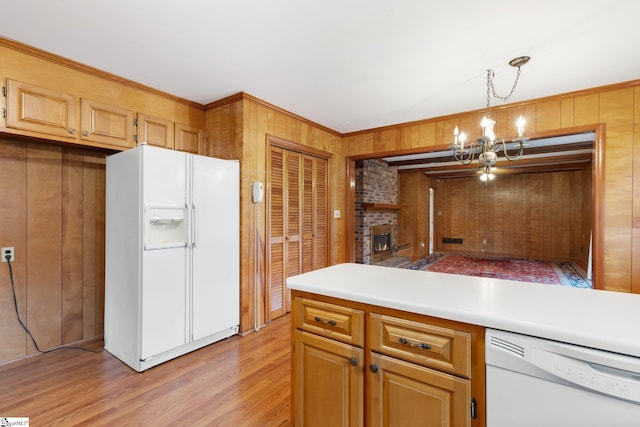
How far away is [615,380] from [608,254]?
8.84 ft

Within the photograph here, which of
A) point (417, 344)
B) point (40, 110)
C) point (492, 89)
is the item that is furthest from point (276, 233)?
point (492, 89)

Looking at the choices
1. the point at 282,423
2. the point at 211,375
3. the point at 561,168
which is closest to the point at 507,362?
the point at 282,423

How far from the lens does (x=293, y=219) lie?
370 cm

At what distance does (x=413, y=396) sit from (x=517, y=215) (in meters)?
8.69

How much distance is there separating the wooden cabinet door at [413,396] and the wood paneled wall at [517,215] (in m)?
7.67

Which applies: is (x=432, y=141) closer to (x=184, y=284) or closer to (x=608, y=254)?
Answer: (x=608, y=254)

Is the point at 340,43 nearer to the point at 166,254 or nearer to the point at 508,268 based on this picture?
the point at 166,254

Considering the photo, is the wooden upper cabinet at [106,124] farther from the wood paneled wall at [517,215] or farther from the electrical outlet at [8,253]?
the wood paneled wall at [517,215]

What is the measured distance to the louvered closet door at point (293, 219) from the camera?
3.43m

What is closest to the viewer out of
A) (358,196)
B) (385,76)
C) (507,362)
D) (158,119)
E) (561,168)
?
(507,362)

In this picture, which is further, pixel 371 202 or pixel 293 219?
pixel 371 202

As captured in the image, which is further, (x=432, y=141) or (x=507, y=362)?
(x=432, y=141)

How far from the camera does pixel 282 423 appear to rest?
176 centimetres

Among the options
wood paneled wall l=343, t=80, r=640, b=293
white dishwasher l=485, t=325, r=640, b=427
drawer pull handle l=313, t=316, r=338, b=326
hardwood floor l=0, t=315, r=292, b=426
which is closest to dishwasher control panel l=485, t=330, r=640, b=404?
white dishwasher l=485, t=325, r=640, b=427
